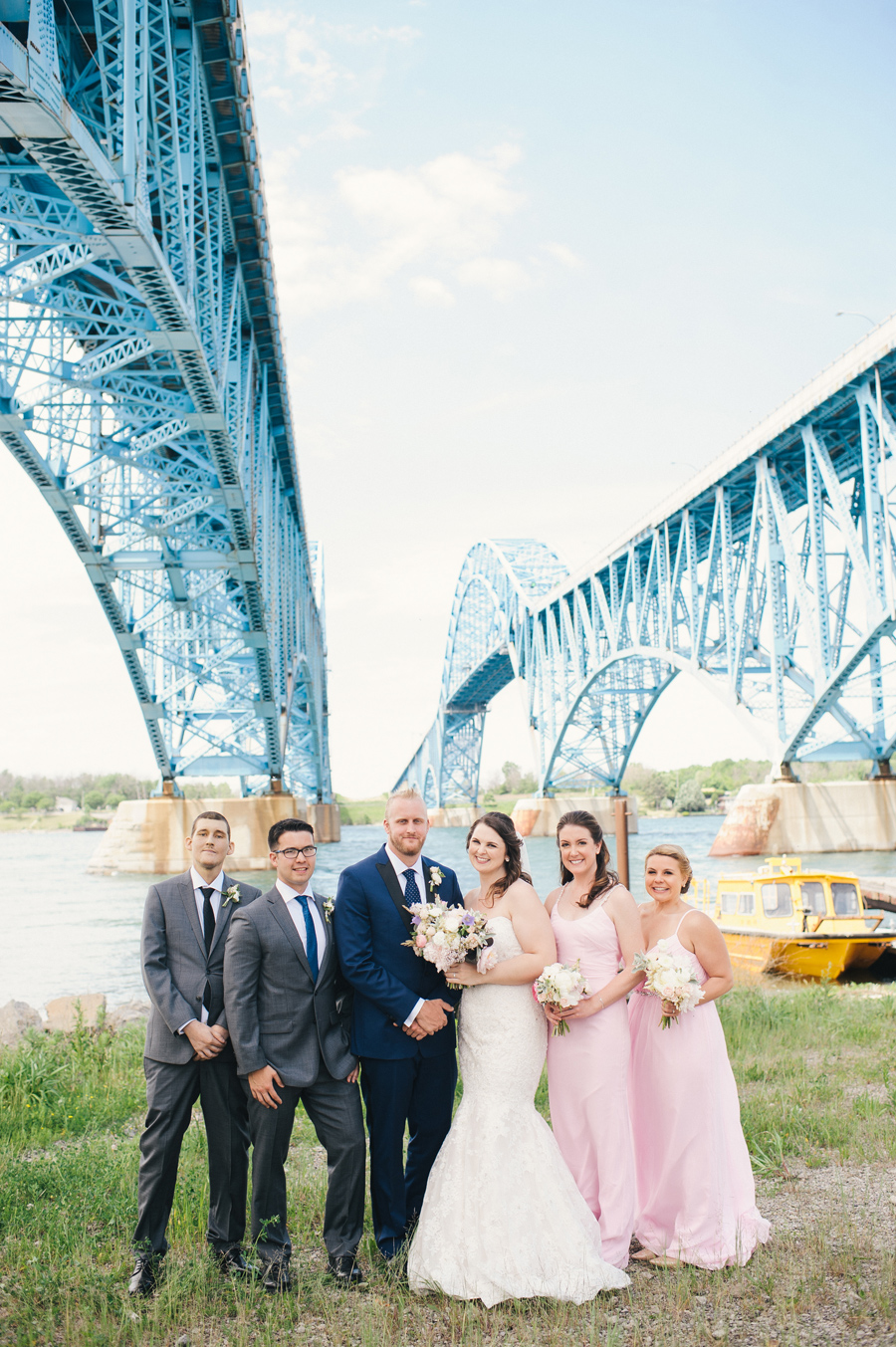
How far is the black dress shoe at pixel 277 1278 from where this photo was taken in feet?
11.6

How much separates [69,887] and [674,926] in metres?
30.6

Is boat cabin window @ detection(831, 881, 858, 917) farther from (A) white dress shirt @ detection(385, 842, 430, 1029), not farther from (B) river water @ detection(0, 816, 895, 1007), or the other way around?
(A) white dress shirt @ detection(385, 842, 430, 1029)

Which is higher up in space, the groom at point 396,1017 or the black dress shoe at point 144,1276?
the groom at point 396,1017

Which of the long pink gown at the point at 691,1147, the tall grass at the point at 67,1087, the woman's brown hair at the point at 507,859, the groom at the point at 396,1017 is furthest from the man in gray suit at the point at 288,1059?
the tall grass at the point at 67,1087

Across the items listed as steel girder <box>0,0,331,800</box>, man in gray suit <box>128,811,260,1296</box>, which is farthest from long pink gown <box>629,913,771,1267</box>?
steel girder <box>0,0,331,800</box>

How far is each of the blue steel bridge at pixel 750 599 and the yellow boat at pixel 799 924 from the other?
13060 mm

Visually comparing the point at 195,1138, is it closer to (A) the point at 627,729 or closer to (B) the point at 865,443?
(B) the point at 865,443

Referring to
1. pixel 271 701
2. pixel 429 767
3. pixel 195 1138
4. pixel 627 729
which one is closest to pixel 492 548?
pixel 627 729

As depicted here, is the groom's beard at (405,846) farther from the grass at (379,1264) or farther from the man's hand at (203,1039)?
the grass at (379,1264)

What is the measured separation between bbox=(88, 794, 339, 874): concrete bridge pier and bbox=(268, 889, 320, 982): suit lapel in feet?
88.5

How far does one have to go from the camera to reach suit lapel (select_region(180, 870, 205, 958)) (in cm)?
389

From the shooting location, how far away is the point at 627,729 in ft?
178

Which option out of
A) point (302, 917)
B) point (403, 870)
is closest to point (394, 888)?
point (403, 870)

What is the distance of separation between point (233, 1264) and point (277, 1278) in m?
0.24
